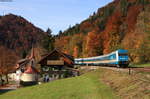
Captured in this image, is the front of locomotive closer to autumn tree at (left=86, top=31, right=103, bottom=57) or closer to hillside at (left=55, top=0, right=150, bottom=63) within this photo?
hillside at (left=55, top=0, right=150, bottom=63)

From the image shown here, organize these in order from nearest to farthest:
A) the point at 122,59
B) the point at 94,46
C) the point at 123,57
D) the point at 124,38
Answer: the point at 122,59 → the point at 123,57 → the point at 124,38 → the point at 94,46

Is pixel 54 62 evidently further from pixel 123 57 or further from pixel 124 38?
pixel 124 38

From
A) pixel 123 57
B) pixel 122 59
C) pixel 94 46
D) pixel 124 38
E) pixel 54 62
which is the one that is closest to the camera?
pixel 122 59

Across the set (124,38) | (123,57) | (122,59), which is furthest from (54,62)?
(124,38)

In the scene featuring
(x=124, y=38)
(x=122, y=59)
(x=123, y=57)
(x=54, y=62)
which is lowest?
(x=54, y=62)

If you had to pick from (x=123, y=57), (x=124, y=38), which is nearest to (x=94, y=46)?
(x=124, y=38)

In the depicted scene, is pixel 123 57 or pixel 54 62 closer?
pixel 123 57

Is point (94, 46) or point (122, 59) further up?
point (94, 46)

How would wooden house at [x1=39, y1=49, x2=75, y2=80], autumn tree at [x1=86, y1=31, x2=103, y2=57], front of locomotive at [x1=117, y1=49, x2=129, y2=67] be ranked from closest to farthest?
1. front of locomotive at [x1=117, y1=49, x2=129, y2=67]
2. wooden house at [x1=39, y1=49, x2=75, y2=80]
3. autumn tree at [x1=86, y1=31, x2=103, y2=57]

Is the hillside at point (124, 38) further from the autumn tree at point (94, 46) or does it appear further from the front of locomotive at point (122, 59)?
the front of locomotive at point (122, 59)

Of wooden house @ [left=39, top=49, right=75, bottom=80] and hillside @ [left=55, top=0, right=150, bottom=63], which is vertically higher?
hillside @ [left=55, top=0, right=150, bottom=63]

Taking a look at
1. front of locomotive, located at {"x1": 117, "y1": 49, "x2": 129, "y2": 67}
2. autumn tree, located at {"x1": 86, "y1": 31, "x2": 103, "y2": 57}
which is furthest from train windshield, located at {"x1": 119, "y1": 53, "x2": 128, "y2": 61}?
autumn tree, located at {"x1": 86, "y1": 31, "x2": 103, "y2": 57}

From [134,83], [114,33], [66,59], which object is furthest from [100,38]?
[134,83]

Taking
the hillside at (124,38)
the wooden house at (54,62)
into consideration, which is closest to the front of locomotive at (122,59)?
the hillside at (124,38)
